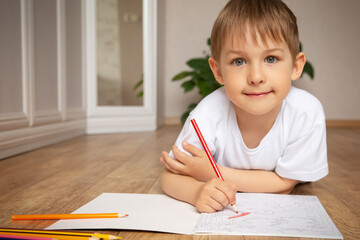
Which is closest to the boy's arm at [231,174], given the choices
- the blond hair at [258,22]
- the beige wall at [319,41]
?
the blond hair at [258,22]

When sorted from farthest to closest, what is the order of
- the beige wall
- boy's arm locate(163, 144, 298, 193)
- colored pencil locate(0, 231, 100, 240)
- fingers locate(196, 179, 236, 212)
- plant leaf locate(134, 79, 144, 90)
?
the beige wall < plant leaf locate(134, 79, 144, 90) < boy's arm locate(163, 144, 298, 193) < fingers locate(196, 179, 236, 212) < colored pencil locate(0, 231, 100, 240)

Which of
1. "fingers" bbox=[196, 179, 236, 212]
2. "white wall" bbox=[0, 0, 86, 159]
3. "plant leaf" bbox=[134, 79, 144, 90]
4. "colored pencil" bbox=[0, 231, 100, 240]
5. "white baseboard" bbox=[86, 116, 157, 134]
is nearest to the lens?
"colored pencil" bbox=[0, 231, 100, 240]

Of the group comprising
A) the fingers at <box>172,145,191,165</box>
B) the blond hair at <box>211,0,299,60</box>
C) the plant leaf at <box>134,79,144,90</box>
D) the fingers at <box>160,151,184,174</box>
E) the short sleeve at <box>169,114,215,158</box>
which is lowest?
the fingers at <box>160,151,184,174</box>

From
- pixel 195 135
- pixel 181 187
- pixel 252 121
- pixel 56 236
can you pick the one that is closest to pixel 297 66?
pixel 252 121

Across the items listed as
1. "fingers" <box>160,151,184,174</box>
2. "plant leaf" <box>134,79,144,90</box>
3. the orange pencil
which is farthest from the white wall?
the orange pencil

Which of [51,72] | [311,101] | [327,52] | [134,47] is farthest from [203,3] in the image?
[311,101]

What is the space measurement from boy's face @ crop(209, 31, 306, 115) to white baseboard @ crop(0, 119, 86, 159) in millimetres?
1009

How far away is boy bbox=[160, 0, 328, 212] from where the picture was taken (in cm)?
70

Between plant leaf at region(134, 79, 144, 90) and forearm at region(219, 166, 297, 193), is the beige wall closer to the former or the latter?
plant leaf at region(134, 79, 144, 90)

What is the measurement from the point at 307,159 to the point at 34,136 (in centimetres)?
125

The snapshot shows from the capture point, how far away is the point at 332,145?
6.14 ft

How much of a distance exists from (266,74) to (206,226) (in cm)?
33

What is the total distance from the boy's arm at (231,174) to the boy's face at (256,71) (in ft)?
0.54

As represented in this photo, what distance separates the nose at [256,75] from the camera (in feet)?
2.23
